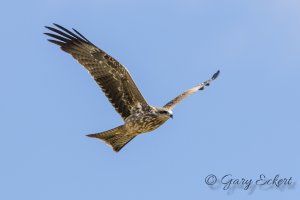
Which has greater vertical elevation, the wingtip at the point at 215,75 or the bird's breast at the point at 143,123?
the wingtip at the point at 215,75

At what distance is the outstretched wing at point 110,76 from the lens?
16.9 metres

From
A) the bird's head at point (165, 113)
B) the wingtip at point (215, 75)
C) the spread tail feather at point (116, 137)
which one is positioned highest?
the wingtip at point (215, 75)

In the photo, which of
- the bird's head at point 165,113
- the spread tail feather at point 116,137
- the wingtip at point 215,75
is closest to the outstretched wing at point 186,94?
the wingtip at point 215,75

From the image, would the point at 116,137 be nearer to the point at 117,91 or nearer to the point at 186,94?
the point at 117,91

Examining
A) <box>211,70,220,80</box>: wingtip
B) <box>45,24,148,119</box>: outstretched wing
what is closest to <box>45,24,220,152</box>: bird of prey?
<box>45,24,148,119</box>: outstretched wing

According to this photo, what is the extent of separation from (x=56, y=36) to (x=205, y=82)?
14.6 feet

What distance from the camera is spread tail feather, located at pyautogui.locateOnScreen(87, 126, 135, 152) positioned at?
16.6 meters

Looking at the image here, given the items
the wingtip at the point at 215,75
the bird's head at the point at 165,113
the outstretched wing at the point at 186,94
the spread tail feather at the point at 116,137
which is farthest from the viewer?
the wingtip at the point at 215,75

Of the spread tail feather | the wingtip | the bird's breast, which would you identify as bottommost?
the spread tail feather

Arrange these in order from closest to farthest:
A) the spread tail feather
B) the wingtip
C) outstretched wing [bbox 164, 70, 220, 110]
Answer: the spread tail feather < outstretched wing [bbox 164, 70, 220, 110] < the wingtip

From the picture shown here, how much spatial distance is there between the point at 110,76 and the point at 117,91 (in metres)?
0.33

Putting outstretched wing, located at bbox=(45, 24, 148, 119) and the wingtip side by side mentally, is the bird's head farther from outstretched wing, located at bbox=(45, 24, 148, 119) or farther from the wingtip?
the wingtip

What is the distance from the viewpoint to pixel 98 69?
17000 mm

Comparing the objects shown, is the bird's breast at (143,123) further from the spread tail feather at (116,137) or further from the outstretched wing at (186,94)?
the outstretched wing at (186,94)
